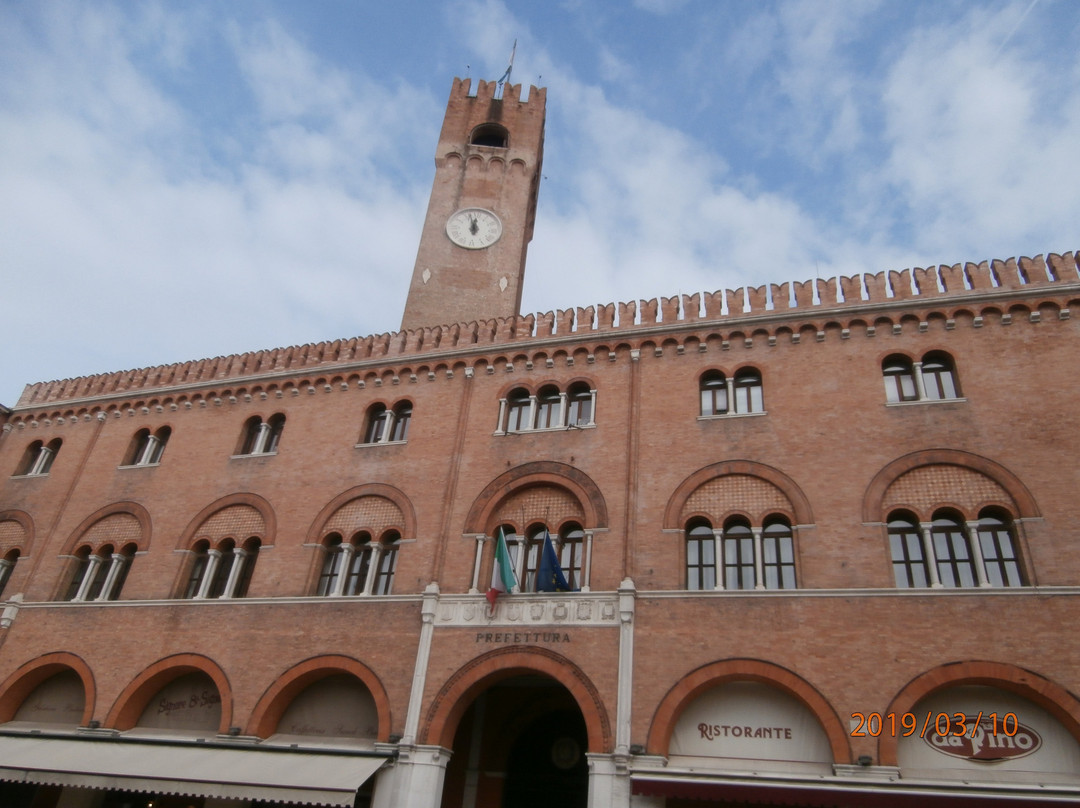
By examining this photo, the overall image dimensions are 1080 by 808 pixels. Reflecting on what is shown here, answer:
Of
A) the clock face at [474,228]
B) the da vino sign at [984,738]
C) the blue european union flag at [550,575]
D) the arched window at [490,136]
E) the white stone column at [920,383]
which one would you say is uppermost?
the arched window at [490,136]

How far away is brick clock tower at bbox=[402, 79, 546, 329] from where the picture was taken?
22.2 m

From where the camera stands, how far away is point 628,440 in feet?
49.2

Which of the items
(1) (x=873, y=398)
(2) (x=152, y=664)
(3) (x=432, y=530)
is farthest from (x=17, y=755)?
(1) (x=873, y=398)

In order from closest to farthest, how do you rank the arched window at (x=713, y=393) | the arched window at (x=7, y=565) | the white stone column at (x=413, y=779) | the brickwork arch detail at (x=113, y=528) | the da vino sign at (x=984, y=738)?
the da vino sign at (x=984, y=738) < the white stone column at (x=413, y=779) < the arched window at (x=713, y=393) < the brickwork arch detail at (x=113, y=528) < the arched window at (x=7, y=565)

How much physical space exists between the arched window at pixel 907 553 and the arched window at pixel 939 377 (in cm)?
235

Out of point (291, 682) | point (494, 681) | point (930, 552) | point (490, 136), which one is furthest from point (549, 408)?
point (490, 136)

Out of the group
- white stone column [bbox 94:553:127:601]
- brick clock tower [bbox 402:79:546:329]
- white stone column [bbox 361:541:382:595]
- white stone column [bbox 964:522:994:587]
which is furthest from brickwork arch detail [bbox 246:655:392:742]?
brick clock tower [bbox 402:79:546:329]

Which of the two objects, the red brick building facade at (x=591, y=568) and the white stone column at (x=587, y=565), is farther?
the white stone column at (x=587, y=565)

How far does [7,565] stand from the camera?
62.4 ft

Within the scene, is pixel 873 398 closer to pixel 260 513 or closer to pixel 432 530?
pixel 432 530

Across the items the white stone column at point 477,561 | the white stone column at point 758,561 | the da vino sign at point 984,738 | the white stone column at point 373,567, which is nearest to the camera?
the da vino sign at point 984,738

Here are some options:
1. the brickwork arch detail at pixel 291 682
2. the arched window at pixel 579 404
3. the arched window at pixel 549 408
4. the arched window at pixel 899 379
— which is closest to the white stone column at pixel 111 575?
the brickwork arch detail at pixel 291 682

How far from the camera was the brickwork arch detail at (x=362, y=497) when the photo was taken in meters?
15.8

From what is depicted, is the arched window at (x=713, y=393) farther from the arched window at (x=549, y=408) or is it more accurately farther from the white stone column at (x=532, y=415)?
the white stone column at (x=532, y=415)
